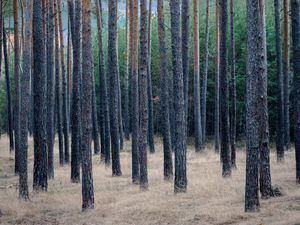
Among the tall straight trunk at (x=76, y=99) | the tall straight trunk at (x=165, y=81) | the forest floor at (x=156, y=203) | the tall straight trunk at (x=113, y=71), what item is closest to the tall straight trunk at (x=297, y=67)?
the forest floor at (x=156, y=203)

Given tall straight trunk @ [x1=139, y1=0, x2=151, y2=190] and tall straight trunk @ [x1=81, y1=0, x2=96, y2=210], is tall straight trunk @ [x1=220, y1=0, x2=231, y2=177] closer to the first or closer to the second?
tall straight trunk @ [x1=139, y1=0, x2=151, y2=190]

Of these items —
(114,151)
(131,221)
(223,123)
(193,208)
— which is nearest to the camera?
(131,221)

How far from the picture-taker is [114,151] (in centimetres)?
1582

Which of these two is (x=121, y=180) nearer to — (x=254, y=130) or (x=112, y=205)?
(x=112, y=205)

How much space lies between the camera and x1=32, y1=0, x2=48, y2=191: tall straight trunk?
12.2m

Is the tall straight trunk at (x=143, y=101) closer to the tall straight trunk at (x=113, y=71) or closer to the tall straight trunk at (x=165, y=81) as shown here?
the tall straight trunk at (x=165, y=81)

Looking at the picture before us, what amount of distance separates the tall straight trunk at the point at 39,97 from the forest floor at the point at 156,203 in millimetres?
661

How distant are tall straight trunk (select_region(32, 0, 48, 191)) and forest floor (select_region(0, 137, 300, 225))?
66 centimetres

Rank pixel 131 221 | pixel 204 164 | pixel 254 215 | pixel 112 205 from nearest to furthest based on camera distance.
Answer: pixel 254 215
pixel 131 221
pixel 112 205
pixel 204 164

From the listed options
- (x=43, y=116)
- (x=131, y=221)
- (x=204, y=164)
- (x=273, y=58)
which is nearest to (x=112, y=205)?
(x=131, y=221)

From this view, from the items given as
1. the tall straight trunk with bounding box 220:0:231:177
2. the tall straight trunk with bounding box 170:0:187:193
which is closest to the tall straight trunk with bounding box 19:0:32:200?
the tall straight trunk with bounding box 170:0:187:193

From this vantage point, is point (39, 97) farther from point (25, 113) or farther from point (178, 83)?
point (178, 83)

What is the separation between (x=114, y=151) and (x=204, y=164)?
16.2 ft

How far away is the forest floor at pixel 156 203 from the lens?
8.88 meters
